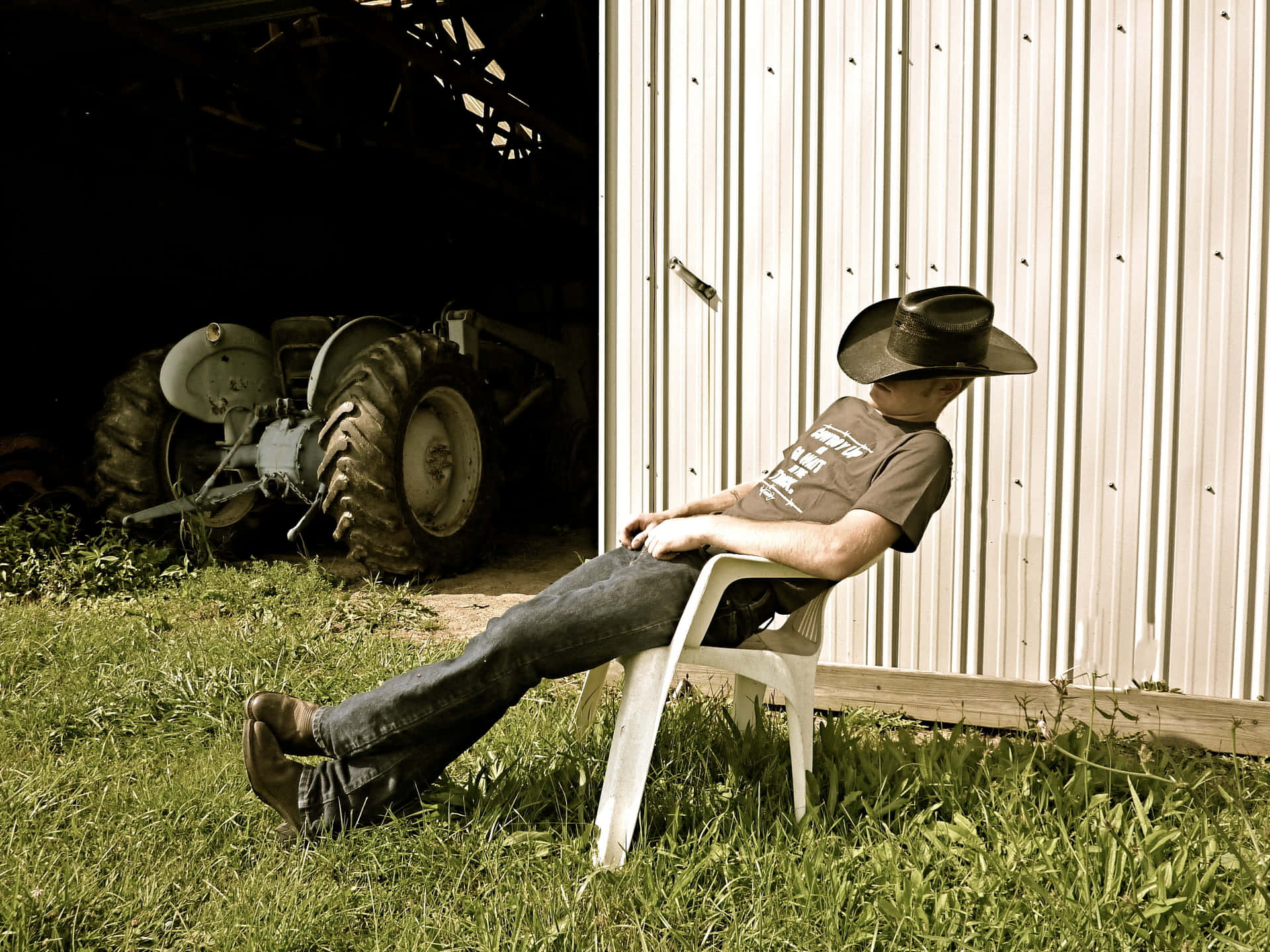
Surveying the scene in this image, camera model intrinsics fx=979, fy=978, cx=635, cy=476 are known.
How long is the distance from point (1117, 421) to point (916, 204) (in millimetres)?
929

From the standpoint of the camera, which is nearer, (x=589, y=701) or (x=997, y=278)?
(x=589, y=701)

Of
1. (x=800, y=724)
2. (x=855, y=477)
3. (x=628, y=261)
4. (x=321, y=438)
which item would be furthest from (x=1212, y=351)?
(x=321, y=438)

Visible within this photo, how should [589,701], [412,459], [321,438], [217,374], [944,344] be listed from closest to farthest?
[944,344], [589,701], [321,438], [412,459], [217,374]

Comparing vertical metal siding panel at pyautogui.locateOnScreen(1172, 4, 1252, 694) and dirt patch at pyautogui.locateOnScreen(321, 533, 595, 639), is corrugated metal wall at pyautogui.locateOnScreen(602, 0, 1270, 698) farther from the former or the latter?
dirt patch at pyautogui.locateOnScreen(321, 533, 595, 639)

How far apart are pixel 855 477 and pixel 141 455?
15.0 feet

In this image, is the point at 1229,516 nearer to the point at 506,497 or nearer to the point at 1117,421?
the point at 1117,421

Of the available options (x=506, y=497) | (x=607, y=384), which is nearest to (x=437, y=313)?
(x=506, y=497)

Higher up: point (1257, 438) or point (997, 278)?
point (997, 278)

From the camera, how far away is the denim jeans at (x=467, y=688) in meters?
2.11

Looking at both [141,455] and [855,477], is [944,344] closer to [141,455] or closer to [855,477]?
[855,477]

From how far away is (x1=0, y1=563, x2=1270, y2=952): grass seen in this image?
6.19ft

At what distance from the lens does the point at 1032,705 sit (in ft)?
10.2

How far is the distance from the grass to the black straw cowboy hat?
95cm

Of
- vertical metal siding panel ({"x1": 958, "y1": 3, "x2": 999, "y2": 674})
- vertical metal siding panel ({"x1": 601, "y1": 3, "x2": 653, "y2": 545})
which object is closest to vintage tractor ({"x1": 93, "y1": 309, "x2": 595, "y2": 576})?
vertical metal siding panel ({"x1": 601, "y1": 3, "x2": 653, "y2": 545})
